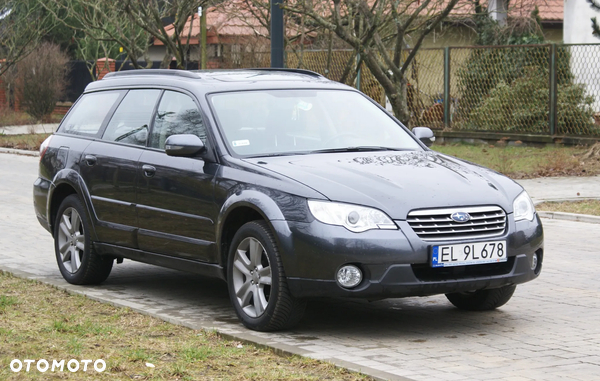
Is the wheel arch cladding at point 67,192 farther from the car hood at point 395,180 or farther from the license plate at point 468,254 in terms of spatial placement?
the license plate at point 468,254

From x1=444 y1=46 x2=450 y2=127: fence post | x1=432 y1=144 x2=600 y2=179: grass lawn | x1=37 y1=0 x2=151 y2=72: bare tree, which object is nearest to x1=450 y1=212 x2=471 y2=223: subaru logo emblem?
x1=432 y1=144 x2=600 y2=179: grass lawn

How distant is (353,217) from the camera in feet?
21.0

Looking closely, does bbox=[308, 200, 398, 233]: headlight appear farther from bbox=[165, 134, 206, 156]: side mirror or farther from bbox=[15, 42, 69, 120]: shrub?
bbox=[15, 42, 69, 120]: shrub

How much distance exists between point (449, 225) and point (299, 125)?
1.66 m

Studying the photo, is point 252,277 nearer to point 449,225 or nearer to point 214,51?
point 449,225

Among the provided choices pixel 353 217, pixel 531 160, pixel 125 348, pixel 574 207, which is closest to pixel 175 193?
pixel 125 348

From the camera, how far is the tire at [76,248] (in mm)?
8625

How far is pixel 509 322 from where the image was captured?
284 inches

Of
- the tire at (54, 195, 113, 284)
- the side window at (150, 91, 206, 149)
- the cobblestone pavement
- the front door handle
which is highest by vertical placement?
the side window at (150, 91, 206, 149)

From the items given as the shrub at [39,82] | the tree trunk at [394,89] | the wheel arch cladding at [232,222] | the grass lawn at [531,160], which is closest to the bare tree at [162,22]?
the tree trunk at [394,89]

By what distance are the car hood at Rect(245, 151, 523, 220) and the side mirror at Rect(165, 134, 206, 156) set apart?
0.40 metres

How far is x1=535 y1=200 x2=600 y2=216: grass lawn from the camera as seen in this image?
44.1 ft

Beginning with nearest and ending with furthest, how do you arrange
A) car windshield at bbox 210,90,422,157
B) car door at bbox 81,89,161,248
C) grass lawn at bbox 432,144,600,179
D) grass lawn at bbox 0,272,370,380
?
grass lawn at bbox 0,272,370,380 → car windshield at bbox 210,90,422,157 → car door at bbox 81,89,161,248 → grass lawn at bbox 432,144,600,179

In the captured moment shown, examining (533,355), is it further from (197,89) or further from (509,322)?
(197,89)
